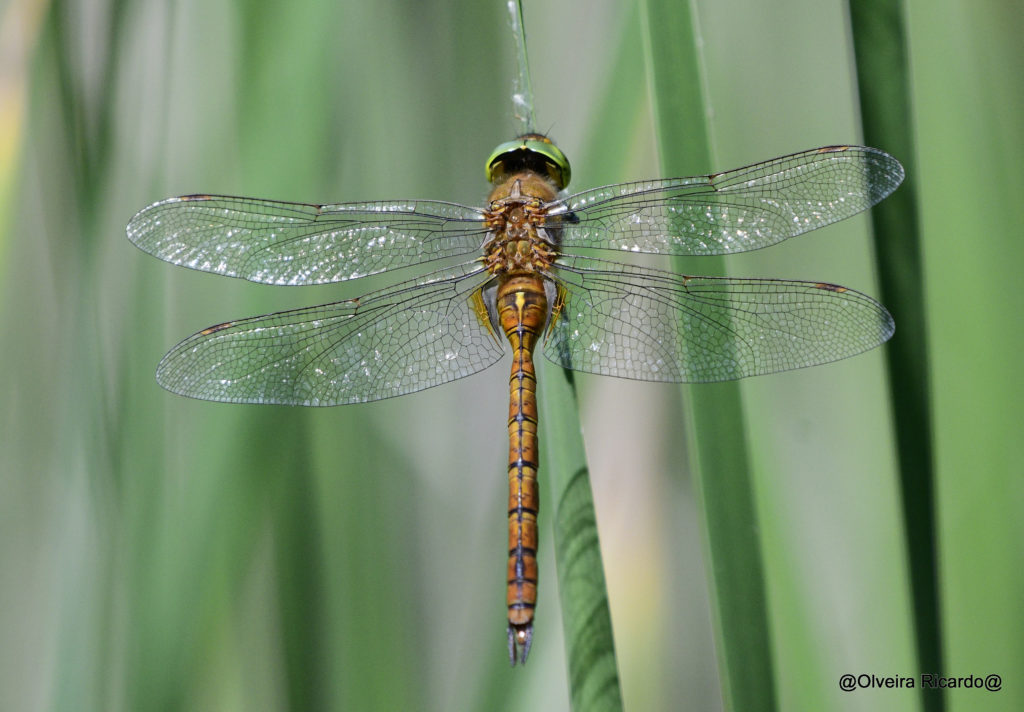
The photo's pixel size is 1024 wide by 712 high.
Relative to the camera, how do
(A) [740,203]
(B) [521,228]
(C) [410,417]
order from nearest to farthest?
1. (A) [740,203]
2. (C) [410,417]
3. (B) [521,228]

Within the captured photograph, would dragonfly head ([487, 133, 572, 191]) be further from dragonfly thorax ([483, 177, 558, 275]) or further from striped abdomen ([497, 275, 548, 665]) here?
striped abdomen ([497, 275, 548, 665])

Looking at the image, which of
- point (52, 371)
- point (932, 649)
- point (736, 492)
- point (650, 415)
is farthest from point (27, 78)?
point (932, 649)

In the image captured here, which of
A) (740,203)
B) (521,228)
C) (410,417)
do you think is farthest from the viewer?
(521,228)

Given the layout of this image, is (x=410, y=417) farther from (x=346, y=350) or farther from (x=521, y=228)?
(x=521, y=228)

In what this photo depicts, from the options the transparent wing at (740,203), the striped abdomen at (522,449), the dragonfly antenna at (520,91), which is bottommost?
the striped abdomen at (522,449)

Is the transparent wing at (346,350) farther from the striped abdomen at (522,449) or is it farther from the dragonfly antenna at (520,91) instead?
the dragonfly antenna at (520,91)

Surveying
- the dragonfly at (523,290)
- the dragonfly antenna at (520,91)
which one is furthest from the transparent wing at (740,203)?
the dragonfly antenna at (520,91)

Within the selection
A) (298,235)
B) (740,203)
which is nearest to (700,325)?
(740,203)

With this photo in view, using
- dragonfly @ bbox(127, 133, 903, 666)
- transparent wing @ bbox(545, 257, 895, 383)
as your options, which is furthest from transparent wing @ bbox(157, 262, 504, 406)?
transparent wing @ bbox(545, 257, 895, 383)
